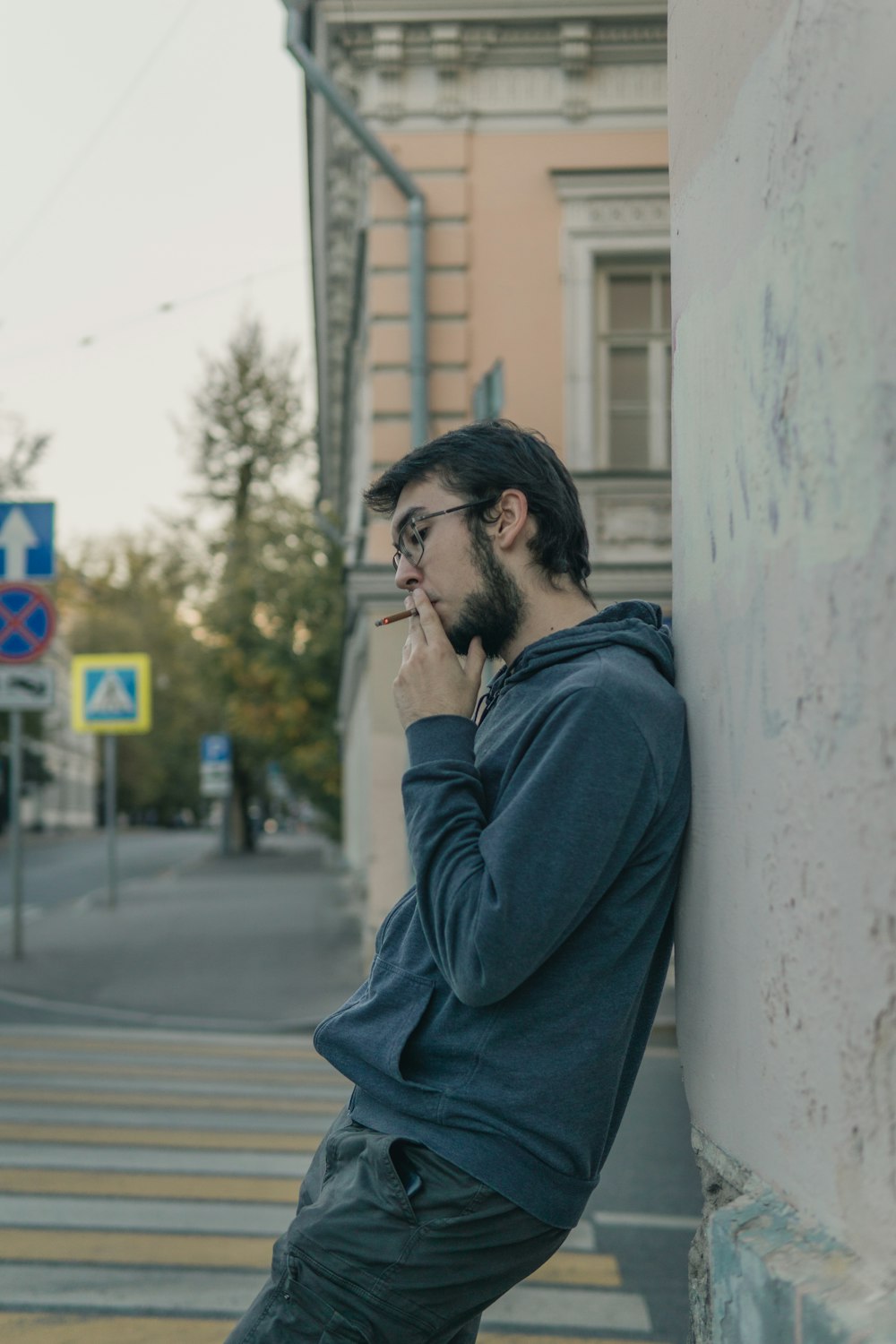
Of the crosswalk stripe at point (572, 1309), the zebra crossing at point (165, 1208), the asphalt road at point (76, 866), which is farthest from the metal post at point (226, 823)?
the crosswalk stripe at point (572, 1309)

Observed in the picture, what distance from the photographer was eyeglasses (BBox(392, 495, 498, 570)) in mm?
2066

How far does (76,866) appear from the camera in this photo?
3678 cm

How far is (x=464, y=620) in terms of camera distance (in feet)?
6.77

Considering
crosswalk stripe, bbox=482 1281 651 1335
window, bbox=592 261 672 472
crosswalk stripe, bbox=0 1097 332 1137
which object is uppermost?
window, bbox=592 261 672 472

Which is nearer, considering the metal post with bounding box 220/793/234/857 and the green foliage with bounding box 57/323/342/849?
the green foliage with bounding box 57/323/342/849

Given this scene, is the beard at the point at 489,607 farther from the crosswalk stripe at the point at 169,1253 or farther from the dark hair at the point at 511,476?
the crosswalk stripe at the point at 169,1253

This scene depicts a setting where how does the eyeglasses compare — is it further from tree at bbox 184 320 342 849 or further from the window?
tree at bbox 184 320 342 849

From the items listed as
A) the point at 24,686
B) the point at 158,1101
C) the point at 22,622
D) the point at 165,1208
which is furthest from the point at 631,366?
the point at 165,1208

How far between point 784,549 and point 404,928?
0.72 m

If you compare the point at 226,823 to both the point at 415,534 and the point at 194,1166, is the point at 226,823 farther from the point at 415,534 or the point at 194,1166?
the point at 415,534

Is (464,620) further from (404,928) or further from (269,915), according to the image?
(269,915)

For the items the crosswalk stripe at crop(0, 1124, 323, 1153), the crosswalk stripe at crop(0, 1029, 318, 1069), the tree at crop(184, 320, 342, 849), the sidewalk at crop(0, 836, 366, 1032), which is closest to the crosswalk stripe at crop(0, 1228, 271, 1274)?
the crosswalk stripe at crop(0, 1124, 323, 1153)

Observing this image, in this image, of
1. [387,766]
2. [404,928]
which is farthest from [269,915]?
[404,928]

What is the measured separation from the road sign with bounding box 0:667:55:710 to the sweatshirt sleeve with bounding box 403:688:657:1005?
12.5 meters
